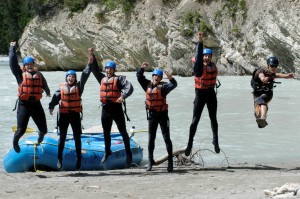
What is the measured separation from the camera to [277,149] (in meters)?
10.5

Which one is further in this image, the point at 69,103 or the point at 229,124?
the point at 229,124

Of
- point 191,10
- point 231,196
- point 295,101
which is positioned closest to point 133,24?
point 191,10

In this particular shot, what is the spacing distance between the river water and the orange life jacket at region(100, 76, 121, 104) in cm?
282

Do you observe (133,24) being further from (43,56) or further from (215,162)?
(215,162)

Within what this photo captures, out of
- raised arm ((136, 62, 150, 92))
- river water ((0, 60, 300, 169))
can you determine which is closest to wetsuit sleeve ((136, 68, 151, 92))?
raised arm ((136, 62, 150, 92))

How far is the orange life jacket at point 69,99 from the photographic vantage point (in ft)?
24.1

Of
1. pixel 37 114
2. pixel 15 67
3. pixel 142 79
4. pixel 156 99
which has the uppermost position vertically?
pixel 15 67

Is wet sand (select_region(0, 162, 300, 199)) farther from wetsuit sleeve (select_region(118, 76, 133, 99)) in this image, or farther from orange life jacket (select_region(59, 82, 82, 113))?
wetsuit sleeve (select_region(118, 76, 133, 99))

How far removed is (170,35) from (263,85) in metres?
23.9

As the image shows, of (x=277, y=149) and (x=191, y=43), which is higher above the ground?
(x=191, y=43)

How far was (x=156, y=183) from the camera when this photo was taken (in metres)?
6.66

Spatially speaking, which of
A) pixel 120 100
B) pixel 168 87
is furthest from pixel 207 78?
pixel 120 100

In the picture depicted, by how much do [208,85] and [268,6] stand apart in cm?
2017

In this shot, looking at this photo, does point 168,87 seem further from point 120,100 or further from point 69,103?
point 69,103
